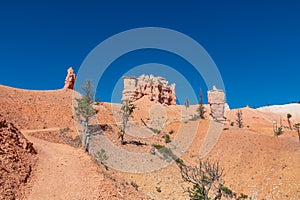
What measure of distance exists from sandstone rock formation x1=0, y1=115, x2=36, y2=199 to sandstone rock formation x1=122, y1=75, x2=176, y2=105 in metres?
77.1

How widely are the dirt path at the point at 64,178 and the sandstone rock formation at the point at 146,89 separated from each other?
246ft

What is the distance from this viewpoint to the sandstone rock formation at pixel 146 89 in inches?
3917

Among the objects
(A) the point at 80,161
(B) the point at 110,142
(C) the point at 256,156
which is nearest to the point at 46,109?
(B) the point at 110,142

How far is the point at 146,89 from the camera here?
101125mm

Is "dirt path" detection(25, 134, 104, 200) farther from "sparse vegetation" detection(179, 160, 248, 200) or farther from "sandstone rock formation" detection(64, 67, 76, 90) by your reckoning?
"sandstone rock formation" detection(64, 67, 76, 90)

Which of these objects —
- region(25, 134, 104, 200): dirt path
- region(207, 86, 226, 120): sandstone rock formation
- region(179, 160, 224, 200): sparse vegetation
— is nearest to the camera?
region(25, 134, 104, 200): dirt path

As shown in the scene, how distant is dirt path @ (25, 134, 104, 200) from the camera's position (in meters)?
17.0

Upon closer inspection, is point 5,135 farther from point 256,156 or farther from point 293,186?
point 256,156

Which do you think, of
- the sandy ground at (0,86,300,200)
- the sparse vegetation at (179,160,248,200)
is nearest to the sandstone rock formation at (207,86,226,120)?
the sandy ground at (0,86,300,200)

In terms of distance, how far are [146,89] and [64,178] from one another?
82.8 metres

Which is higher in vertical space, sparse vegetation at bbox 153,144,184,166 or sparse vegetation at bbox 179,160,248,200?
sparse vegetation at bbox 153,144,184,166

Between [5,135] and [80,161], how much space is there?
641cm

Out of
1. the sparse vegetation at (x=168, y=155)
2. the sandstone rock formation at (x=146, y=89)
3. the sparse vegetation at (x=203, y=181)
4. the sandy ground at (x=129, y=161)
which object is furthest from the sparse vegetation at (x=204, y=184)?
the sandstone rock formation at (x=146, y=89)

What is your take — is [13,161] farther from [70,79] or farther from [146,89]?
[146,89]
